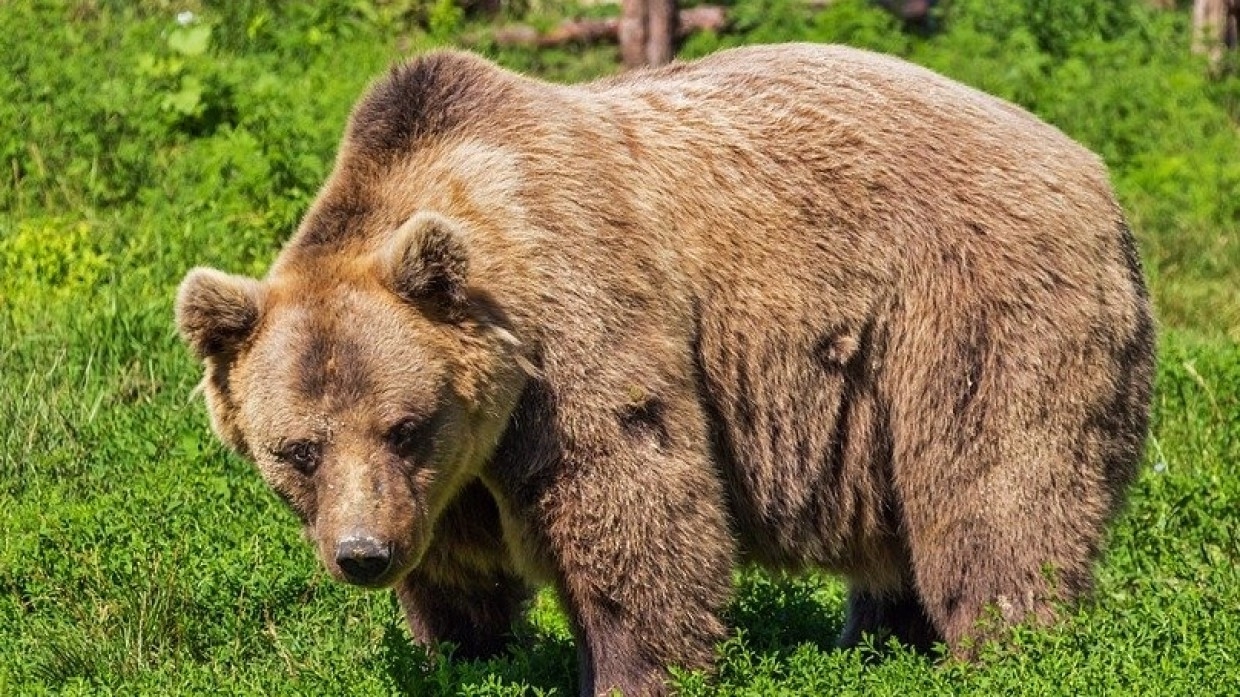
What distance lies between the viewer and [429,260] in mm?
5535

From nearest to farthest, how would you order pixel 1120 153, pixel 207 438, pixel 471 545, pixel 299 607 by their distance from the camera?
pixel 471 545 < pixel 299 607 < pixel 207 438 < pixel 1120 153

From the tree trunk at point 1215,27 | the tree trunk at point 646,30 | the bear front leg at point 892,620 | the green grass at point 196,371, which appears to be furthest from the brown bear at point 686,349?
the tree trunk at point 1215,27

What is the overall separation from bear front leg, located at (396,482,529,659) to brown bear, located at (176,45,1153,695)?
11 mm

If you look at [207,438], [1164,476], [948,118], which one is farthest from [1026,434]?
[207,438]

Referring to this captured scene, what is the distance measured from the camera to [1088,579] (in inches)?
251

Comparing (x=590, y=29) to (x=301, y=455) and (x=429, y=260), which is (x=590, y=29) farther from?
(x=301, y=455)

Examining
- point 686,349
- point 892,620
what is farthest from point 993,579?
point 686,349

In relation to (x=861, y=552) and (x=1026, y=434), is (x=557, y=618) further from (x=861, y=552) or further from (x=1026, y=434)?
(x=1026, y=434)

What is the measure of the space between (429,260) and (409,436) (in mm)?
494

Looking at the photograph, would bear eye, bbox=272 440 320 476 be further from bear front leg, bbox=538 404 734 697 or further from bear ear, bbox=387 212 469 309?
bear front leg, bbox=538 404 734 697

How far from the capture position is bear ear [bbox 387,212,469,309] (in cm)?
549

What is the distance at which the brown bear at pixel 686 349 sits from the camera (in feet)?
18.5

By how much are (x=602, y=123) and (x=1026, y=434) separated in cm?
164

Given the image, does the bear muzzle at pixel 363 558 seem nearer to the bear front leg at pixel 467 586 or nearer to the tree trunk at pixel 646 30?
the bear front leg at pixel 467 586
